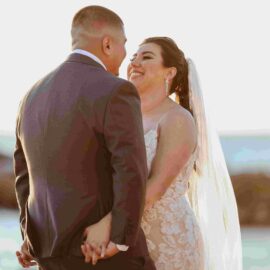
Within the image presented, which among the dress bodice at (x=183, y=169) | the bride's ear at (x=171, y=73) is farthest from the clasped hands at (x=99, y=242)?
the bride's ear at (x=171, y=73)

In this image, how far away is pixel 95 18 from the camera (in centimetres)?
357

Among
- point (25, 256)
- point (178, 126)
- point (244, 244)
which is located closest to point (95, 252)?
point (25, 256)

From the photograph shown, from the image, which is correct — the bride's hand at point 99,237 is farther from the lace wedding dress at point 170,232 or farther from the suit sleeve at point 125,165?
the lace wedding dress at point 170,232

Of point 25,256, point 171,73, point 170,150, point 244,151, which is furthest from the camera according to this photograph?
point 244,151

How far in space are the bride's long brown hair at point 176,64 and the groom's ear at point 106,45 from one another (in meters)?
1.17

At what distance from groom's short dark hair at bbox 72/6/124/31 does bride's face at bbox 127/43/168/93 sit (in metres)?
1.06

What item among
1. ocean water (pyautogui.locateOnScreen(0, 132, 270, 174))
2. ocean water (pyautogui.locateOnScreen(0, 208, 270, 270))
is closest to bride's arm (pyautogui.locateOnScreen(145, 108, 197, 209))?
ocean water (pyautogui.locateOnScreen(0, 208, 270, 270))

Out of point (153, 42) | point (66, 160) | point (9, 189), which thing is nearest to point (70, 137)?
point (66, 160)

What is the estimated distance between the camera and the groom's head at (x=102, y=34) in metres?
3.54

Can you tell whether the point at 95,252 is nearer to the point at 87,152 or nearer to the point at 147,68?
the point at 87,152

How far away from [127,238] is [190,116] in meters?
1.26

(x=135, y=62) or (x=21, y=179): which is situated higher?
(x=135, y=62)

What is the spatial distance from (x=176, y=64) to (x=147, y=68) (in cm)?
19

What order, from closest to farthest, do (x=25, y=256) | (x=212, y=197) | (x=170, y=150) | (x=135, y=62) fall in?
(x=25, y=256), (x=170, y=150), (x=135, y=62), (x=212, y=197)
